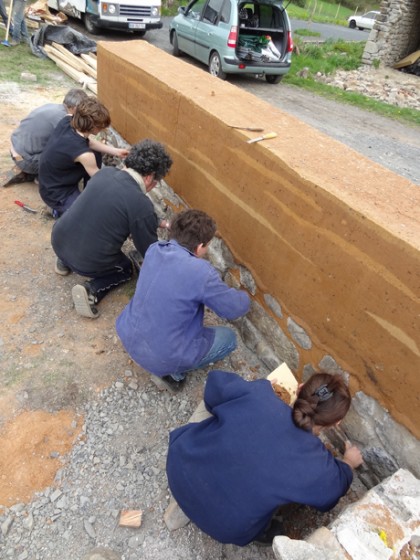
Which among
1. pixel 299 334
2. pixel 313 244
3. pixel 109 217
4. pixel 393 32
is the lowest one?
pixel 299 334

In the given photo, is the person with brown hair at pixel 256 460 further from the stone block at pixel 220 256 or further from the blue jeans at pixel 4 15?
the blue jeans at pixel 4 15

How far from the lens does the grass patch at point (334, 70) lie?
10828 millimetres

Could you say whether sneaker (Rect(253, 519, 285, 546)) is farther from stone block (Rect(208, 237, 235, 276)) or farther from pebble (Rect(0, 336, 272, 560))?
stone block (Rect(208, 237, 235, 276))

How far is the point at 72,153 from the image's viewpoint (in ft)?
12.6

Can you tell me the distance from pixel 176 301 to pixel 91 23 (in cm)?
1262

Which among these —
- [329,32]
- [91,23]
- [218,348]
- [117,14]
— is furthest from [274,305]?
[329,32]

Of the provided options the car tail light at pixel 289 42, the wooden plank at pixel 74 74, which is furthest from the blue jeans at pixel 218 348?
the car tail light at pixel 289 42

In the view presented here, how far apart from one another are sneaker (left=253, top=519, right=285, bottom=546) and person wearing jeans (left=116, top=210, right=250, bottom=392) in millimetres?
1016

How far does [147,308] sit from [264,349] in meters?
1.03

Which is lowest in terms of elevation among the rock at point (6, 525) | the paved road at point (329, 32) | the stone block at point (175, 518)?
the rock at point (6, 525)

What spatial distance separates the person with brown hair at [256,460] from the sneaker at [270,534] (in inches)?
10.1

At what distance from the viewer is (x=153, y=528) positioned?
231 cm

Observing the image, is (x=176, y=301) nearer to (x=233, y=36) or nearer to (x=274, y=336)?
(x=274, y=336)

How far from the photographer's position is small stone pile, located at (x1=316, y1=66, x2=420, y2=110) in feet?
→ 39.2
